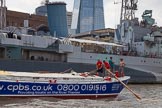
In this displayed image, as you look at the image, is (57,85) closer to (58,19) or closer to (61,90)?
(61,90)

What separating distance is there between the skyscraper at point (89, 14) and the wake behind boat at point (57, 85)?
10041cm

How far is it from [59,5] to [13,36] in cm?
1924

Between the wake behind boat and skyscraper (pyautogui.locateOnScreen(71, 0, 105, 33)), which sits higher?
skyscraper (pyautogui.locateOnScreen(71, 0, 105, 33))

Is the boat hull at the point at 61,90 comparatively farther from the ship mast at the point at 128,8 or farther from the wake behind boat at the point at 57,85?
the ship mast at the point at 128,8

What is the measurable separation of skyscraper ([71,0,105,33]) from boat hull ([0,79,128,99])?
100 meters

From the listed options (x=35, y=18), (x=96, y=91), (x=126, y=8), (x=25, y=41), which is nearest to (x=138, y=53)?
(x=126, y=8)

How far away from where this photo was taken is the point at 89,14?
136125 millimetres

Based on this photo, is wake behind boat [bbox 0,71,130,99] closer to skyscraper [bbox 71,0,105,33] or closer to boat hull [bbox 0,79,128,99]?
boat hull [bbox 0,79,128,99]

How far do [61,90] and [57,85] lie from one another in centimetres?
46

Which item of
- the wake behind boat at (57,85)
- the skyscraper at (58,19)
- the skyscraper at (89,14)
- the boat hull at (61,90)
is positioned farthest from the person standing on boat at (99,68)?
the skyscraper at (89,14)

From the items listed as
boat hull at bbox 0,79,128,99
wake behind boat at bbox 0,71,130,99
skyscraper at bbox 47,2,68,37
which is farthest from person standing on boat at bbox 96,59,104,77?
skyscraper at bbox 47,2,68,37

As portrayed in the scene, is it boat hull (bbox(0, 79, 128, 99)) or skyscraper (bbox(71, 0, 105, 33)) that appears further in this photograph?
skyscraper (bbox(71, 0, 105, 33))

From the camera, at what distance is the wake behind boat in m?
22.6

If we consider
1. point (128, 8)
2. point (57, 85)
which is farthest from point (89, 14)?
point (57, 85)
